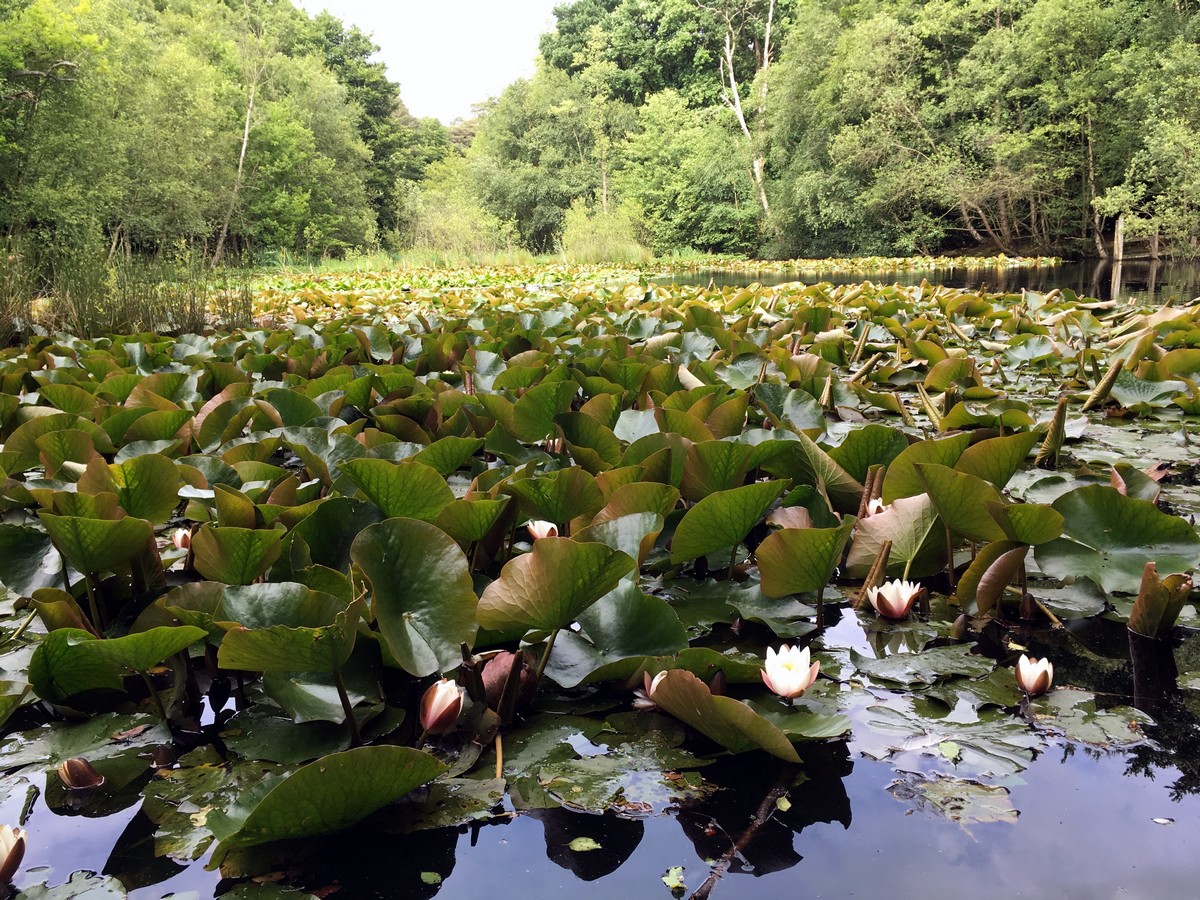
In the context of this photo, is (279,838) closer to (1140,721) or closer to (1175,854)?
(1175,854)

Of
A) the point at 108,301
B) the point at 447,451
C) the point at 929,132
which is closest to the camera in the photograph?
the point at 447,451

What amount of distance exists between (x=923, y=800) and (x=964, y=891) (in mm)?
120

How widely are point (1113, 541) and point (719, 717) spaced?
0.74m

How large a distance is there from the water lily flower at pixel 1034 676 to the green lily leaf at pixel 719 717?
0.35 meters

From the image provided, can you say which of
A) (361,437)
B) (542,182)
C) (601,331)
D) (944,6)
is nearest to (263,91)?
(542,182)

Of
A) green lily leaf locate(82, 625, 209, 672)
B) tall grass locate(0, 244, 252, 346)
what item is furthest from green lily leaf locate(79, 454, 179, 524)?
tall grass locate(0, 244, 252, 346)

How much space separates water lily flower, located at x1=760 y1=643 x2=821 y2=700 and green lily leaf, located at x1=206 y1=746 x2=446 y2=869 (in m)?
0.39

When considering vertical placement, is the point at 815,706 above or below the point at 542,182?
below

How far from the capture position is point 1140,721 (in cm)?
89

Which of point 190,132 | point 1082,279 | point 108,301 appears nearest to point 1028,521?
point 108,301

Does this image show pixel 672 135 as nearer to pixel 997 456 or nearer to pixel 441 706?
pixel 997 456

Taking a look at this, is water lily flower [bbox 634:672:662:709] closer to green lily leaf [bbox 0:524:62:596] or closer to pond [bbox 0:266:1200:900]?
pond [bbox 0:266:1200:900]

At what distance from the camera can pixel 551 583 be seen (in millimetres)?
796

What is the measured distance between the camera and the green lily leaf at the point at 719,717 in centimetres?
75
